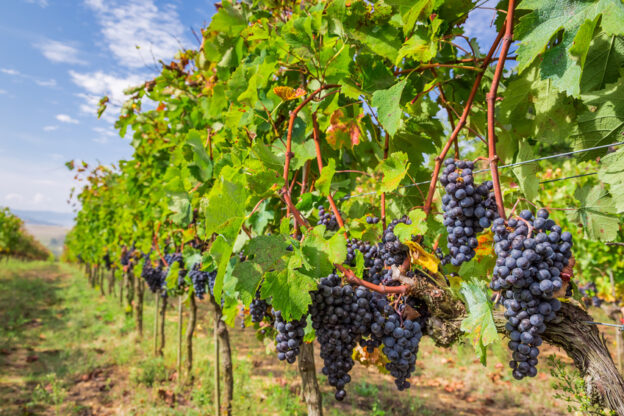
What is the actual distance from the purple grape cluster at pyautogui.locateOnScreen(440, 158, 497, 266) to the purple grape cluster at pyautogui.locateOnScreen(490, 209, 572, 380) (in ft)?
0.30

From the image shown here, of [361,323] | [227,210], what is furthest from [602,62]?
[227,210]

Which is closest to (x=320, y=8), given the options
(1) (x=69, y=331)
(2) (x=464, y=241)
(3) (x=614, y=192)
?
(2) (x=464, y=241)

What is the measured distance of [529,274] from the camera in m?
1.06

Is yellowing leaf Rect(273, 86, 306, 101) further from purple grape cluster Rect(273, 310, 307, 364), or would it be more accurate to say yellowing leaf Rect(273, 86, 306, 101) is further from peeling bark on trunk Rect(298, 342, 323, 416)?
peeling bark on trunk Rect(298, 342, 323, 416)

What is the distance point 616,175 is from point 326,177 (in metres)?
0.97

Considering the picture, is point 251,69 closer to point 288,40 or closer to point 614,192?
point 288,40

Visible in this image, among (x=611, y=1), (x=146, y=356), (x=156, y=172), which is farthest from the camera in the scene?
(x=146, y=356)

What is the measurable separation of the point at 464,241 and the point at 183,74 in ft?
11.3

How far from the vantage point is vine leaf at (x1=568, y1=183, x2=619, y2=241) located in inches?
50.0

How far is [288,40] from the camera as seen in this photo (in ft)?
5.00

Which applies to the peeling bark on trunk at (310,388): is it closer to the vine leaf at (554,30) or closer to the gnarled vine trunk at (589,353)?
the gnarled vine trunk at (589,353)

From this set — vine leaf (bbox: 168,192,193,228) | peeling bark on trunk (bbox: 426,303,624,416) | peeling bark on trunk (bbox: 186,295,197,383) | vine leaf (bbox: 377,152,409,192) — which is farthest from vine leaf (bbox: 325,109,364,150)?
peeling bark on trunk (bbox: 186,295,197,383)

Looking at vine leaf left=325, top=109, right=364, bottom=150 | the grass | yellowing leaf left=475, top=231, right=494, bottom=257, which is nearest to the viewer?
yellowing leaf left=475, top=231, right=494, bottom=257

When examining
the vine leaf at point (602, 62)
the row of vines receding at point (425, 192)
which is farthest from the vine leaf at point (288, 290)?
the vine leaf at point (602, 62)
